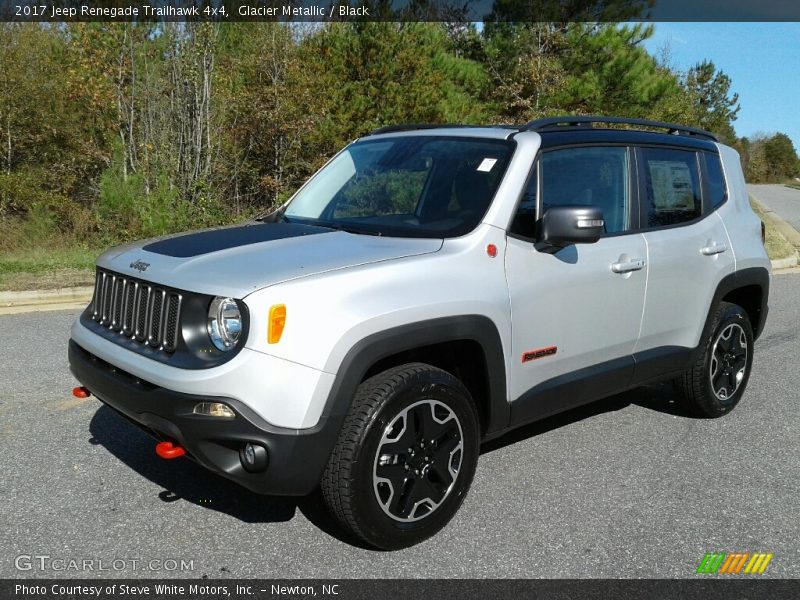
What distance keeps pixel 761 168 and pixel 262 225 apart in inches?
3463

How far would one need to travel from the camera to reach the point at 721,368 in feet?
17.0

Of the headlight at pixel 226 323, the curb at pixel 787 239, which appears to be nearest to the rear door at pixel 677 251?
the headlight at pixel 226 323

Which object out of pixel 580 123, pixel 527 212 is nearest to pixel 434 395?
pixel 527 212

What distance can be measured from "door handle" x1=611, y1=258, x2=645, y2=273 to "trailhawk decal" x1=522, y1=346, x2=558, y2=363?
0.61 meters

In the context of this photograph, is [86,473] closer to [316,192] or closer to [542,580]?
[316,192]

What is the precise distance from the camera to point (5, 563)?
3.22 metres

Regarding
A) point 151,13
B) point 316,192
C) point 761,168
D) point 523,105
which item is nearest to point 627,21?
point 523,105

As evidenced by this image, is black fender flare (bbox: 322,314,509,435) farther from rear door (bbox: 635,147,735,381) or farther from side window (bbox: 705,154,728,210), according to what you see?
side window (bbox: 705,154,728,210)

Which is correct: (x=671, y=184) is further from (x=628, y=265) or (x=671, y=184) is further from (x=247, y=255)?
(x=247, y=255)

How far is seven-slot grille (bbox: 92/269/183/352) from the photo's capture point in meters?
3.22

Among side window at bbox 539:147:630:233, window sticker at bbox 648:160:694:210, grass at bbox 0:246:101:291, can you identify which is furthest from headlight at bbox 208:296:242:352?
grass at bbox 0:246:101:291

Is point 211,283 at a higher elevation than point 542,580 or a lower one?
higher

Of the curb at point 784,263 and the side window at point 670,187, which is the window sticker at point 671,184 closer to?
the side window at point 670,187
